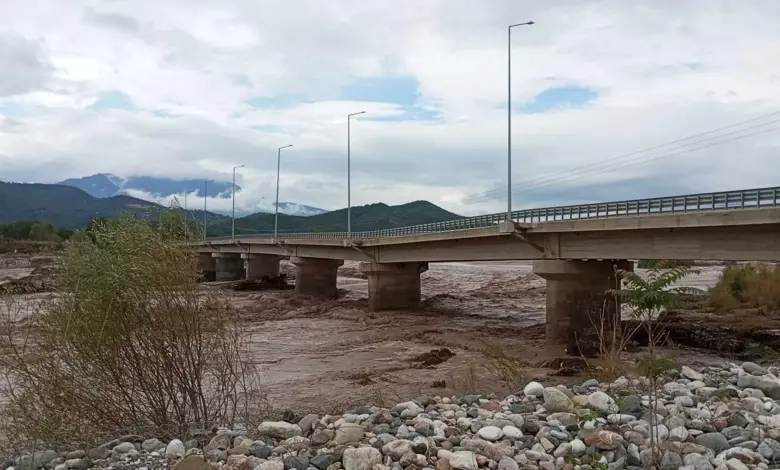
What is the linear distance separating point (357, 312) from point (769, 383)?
3798 centimetres

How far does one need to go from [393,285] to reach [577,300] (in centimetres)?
1995

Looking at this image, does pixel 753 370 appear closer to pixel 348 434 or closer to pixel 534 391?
pixel 534 391

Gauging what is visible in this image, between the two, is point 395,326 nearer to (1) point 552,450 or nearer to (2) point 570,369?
(2) point 570,369

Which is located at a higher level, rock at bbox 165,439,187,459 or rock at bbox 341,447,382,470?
rock at bbox 341,447,382,470

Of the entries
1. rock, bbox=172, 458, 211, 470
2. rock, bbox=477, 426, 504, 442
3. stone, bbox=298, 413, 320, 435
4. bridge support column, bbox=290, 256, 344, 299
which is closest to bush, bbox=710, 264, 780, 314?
bridge support column, bbox=290, 256, 344, 299

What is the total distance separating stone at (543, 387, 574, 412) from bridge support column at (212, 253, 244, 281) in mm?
82059

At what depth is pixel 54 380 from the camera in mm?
10031

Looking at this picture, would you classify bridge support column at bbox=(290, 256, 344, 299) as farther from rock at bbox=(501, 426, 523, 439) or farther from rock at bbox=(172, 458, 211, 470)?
rock at bbox=(172, 458, 211, 470)

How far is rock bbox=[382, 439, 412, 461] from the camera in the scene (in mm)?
7504

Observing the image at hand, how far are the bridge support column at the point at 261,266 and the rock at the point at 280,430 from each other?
7031cm

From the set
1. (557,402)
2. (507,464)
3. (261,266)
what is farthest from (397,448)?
(261,266)

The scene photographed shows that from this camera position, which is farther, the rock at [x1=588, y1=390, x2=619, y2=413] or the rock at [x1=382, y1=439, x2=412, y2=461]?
the rock at [x1=588, y1=390, x2=619, y2=413]

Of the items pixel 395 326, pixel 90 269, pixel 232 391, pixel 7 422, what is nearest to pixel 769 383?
pixel 232 391

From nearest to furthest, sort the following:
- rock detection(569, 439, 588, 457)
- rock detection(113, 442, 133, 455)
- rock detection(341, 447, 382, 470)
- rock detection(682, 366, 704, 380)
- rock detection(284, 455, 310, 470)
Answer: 1. rock detection(341, 447, 382, 470)
2. rock detection(284, 455, 310, 470)
3. rock detection(569, 439, 588, 457)
4. rock detection(113, 442, 133, 455)
5. rock detection(682, 366, 704, 380)
